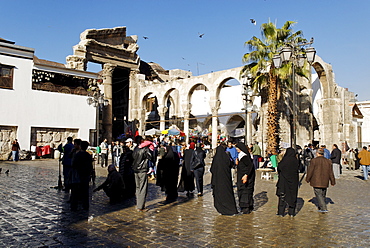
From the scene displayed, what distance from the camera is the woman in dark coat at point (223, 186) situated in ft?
23.0

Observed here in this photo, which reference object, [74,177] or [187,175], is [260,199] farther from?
[74,177]

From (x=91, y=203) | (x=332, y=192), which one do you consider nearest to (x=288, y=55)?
(x=332, y=192)

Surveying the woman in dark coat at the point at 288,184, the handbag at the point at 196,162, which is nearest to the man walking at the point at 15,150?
the handbag at the point at 196,162

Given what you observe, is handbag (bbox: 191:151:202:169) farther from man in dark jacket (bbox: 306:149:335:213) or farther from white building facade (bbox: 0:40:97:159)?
white building facade (bbox: 0:40:97:159)

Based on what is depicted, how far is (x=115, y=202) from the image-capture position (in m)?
8.35

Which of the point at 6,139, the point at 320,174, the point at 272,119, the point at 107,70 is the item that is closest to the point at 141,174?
the point at 320,174

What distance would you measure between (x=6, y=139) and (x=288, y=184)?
69.3ft

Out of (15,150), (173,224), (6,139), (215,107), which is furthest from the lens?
(215,107)

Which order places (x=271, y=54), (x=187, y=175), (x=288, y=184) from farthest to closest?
(x=271, y=54)
(x=187, y=175)
(x=288, y=184)

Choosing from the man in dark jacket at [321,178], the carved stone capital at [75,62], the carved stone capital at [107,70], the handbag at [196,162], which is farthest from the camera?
the carved stone capital at [107,70]

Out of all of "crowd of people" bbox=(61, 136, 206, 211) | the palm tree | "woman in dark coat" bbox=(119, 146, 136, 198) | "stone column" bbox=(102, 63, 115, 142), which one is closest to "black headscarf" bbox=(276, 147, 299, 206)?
"crowd of people" bbox=(61, 136, 206, 211)

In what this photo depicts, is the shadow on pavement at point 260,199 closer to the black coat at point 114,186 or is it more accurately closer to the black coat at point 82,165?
the black coat at point 114,186

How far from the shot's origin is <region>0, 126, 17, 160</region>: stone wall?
22.4m

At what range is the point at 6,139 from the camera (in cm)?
2270
